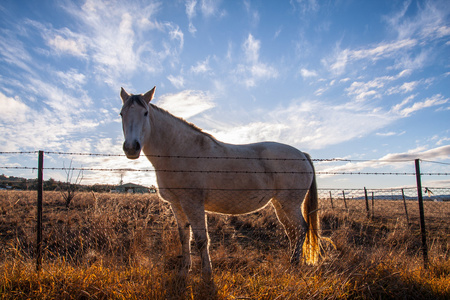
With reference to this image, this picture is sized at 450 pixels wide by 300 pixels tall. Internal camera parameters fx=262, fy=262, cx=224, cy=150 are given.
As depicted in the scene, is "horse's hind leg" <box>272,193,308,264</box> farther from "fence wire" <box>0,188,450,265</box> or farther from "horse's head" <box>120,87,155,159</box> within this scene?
"horse's head" <box>120,87,155,159</box>

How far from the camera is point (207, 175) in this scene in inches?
161

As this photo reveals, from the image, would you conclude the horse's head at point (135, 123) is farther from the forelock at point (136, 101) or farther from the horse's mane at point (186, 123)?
the horse's mane at point (186, 123)

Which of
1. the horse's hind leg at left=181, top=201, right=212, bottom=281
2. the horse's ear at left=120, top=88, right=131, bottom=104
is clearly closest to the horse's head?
the horse's ear at left=120, top=88, right=131, bottom=104

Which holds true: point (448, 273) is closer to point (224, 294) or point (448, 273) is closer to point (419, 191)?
point (419, 191)

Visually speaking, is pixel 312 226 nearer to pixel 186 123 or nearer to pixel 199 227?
pixel 199 227

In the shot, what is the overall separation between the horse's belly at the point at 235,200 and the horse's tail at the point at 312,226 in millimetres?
1045

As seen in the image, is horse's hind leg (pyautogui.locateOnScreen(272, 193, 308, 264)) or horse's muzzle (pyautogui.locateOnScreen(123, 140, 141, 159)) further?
horse's hind leg (pyautogui.locateOnScreen(272, 193, 308, 264))

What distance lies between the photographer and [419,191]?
14.8 feet

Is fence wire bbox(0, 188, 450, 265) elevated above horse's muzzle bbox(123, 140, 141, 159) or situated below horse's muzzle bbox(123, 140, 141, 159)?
below

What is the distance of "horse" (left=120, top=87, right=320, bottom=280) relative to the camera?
3.82 metres

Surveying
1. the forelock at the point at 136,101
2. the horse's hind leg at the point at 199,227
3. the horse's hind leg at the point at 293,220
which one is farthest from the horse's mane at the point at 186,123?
the horse's hind leg at the point at 293,220

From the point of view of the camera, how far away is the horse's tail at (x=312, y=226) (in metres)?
4.46

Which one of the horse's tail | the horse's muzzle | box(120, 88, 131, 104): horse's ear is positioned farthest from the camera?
the horse's tail

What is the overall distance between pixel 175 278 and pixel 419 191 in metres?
4.25
